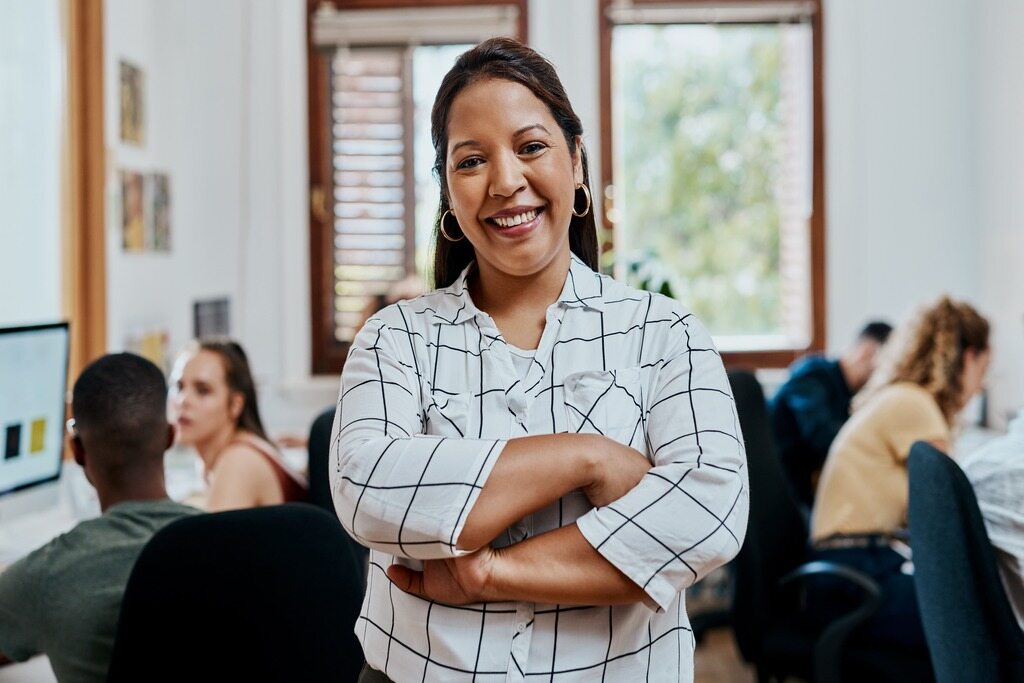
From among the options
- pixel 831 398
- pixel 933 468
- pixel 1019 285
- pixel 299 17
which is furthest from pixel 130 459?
pixel 1019 285

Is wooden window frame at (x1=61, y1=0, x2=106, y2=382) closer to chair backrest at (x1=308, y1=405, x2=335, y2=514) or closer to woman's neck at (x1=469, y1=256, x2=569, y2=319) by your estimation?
chair backrest at (x1=308, y1=405, x2=335, y2=514)

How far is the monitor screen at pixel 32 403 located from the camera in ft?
7.61

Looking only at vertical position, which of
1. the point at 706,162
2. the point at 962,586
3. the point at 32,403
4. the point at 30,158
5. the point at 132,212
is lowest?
the point at 962,586

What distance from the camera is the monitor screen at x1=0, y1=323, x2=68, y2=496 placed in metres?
2.32

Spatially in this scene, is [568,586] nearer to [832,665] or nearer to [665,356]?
[665,356]

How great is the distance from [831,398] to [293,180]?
208cm

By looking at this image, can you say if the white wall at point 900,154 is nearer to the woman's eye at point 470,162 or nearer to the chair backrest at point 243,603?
the chair backrest at point 243,603

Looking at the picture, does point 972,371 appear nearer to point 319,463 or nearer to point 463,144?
point 319,463

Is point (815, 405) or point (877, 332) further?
point (877, 332)

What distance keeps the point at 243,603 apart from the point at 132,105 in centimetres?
258

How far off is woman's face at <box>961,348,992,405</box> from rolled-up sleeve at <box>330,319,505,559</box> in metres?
2.24

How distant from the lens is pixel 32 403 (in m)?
2.39

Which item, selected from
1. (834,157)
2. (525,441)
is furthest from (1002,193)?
(525,441)

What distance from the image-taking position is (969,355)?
123 inches
